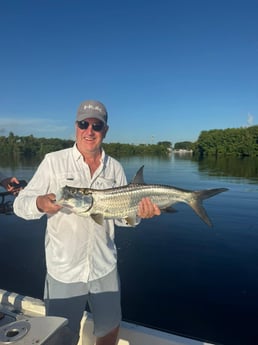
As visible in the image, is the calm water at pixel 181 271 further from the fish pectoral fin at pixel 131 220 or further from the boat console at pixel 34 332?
the boat console at pixel 34 332

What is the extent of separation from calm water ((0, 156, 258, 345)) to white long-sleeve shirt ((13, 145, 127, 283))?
218 inches

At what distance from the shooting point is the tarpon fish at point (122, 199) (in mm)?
3236

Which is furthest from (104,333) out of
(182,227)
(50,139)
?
(50,139)

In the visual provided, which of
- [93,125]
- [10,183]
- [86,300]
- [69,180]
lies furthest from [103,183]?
[10,183]

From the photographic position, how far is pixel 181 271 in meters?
10.7

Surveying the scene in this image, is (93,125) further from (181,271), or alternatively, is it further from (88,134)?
(181,271)

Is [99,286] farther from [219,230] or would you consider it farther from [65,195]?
[219,230]

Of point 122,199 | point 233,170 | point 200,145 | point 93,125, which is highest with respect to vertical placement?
point 200,145

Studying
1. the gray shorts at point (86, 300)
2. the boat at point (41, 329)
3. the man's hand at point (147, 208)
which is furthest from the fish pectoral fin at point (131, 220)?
the boat at point (41, 329)

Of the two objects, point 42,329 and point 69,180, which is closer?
point 42,329

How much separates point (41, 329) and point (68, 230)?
1048 millimetres

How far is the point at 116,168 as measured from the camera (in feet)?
12.4

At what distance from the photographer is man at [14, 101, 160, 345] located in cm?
326

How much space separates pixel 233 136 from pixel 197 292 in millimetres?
130188
